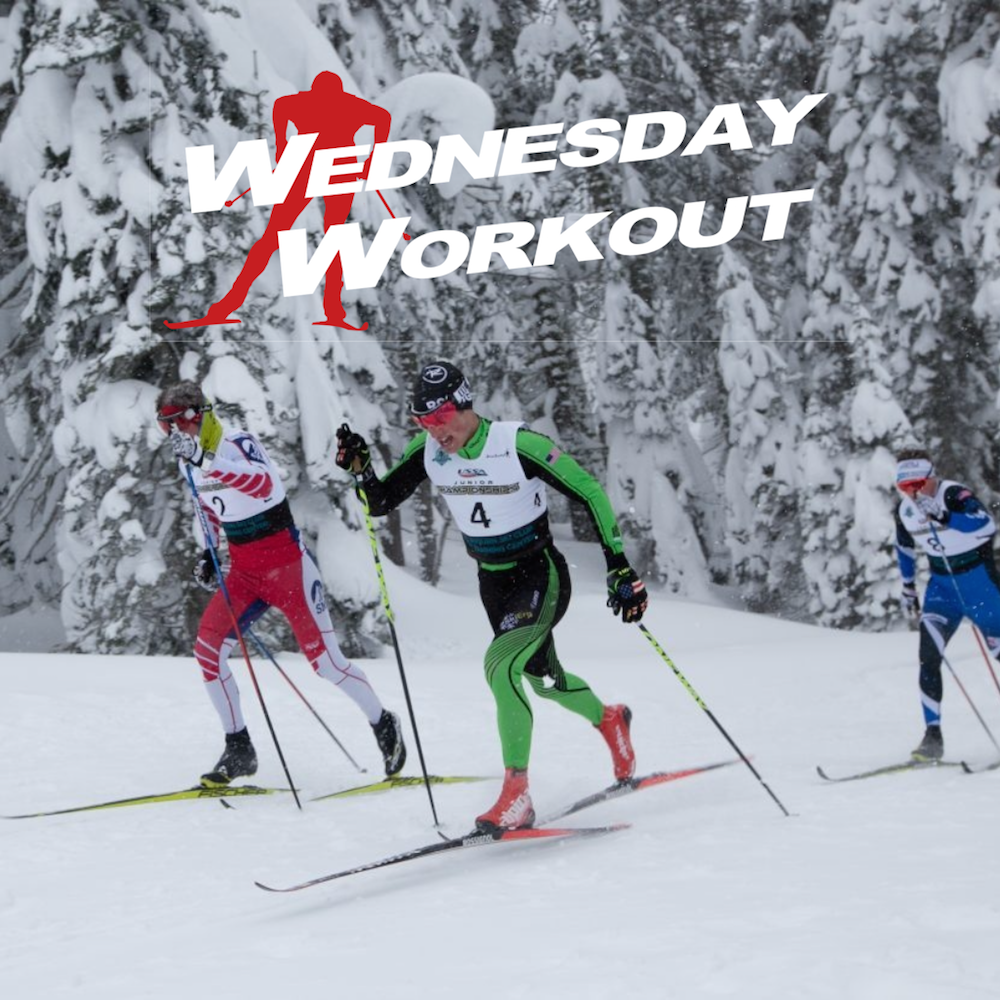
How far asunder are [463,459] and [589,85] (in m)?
16.9

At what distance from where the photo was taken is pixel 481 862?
525 cm

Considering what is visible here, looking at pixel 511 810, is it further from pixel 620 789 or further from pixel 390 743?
pixel 390 743

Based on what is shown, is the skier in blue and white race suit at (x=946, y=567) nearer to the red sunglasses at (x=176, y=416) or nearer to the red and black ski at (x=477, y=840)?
the red and black ski at (x=477, y=840)

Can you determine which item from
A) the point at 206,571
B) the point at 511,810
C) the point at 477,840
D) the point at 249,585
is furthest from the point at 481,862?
the point at 206,571

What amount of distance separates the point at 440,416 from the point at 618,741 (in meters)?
1.99

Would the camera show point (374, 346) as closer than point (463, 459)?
No

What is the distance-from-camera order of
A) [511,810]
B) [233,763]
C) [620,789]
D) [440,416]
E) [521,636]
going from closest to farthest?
[511,810] < [440,416] < [521,636] < [620,789] < [233,763]

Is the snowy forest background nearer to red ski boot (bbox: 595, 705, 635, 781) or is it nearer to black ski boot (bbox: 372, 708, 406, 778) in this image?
black ski boot (bbox: 372, 708, 406, 778)

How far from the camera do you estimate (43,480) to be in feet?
51.1

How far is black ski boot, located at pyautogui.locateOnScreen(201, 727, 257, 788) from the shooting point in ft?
22.1

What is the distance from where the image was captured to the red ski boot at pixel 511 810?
17.8ft

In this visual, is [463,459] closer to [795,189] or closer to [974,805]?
[974,805]

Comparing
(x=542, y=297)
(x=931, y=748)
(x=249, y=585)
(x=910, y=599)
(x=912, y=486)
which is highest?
(x=542, y=297)

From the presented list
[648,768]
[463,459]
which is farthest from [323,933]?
[648,768]
